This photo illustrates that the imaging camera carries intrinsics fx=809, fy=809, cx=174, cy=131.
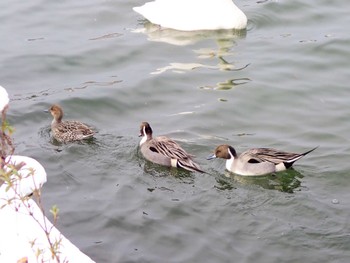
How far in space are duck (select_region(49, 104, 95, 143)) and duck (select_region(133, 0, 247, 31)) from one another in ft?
14.6

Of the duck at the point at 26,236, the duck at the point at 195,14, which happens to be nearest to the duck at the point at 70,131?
the duck at the point at 26,236

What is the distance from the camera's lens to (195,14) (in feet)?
47.0

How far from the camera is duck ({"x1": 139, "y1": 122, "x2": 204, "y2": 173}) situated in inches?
375

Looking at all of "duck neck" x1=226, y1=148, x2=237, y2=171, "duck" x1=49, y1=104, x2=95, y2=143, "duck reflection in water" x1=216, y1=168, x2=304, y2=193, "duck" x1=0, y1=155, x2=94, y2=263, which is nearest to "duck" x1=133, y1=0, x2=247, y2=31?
"duck" x1=49, y1=104, x2=95, y2=143

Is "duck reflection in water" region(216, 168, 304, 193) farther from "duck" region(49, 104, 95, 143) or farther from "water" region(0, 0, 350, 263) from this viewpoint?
"duck" region(49, 104, 95, 143)

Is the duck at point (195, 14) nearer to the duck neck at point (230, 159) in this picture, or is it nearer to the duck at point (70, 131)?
the duck at point (70, 131)

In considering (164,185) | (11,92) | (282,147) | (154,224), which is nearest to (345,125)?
(282,147)

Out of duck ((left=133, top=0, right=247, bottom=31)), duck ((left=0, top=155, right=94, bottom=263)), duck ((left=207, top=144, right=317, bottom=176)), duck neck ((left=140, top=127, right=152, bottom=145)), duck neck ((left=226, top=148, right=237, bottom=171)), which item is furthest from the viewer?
duck ((left=133, top=0, right=247, bottom=31))

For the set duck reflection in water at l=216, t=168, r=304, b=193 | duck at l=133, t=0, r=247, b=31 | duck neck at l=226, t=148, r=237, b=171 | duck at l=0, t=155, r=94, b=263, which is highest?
duck at l=0, t=155, r=94, b=263

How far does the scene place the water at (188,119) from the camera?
816 centimetres

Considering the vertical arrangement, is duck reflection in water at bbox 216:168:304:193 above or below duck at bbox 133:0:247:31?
below

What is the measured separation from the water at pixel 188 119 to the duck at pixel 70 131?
129mm

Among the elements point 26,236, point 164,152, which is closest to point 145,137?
point 164,152

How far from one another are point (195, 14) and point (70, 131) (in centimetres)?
492
